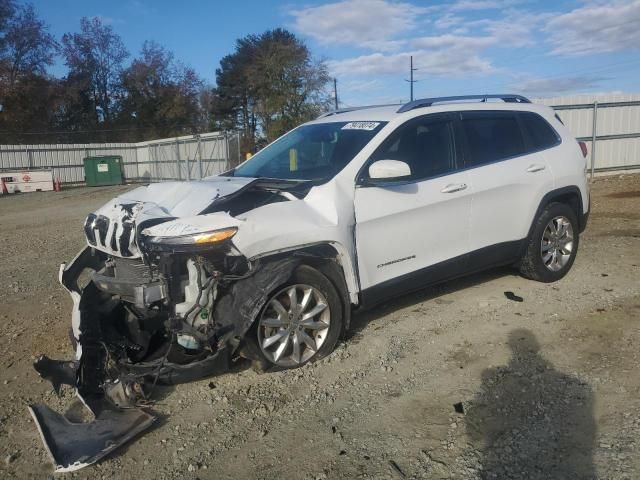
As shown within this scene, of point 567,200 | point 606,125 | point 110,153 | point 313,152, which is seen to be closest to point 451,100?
point 313,152

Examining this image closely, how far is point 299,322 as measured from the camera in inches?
157

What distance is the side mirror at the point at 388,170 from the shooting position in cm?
423

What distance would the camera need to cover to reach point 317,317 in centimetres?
411

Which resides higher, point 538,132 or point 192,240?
point 538,132

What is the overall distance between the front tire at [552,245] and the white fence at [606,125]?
12.9 m

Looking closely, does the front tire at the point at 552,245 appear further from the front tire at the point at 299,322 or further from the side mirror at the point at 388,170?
the front tire at the point at 299,322

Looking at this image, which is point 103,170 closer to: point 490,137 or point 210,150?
point 210,150

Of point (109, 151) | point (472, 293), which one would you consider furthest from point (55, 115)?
point (472, 293)

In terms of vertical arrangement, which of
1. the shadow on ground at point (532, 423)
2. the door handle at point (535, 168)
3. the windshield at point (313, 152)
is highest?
the windshield at point (313, 152)

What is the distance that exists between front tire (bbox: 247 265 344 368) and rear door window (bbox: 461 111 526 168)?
6.51 feet

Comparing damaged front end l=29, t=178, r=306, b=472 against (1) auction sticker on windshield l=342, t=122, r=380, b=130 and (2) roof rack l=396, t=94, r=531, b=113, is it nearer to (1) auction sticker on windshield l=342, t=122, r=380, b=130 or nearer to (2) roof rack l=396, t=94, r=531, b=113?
(1) auction sticker on windshield l=342, t=122, r=380, b=130

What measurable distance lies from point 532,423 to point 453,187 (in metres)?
2.22

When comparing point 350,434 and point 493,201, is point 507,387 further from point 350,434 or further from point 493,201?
point 493,201

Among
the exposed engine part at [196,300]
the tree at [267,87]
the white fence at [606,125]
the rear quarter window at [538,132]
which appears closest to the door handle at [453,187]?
the rear quarter window at [538,132]
